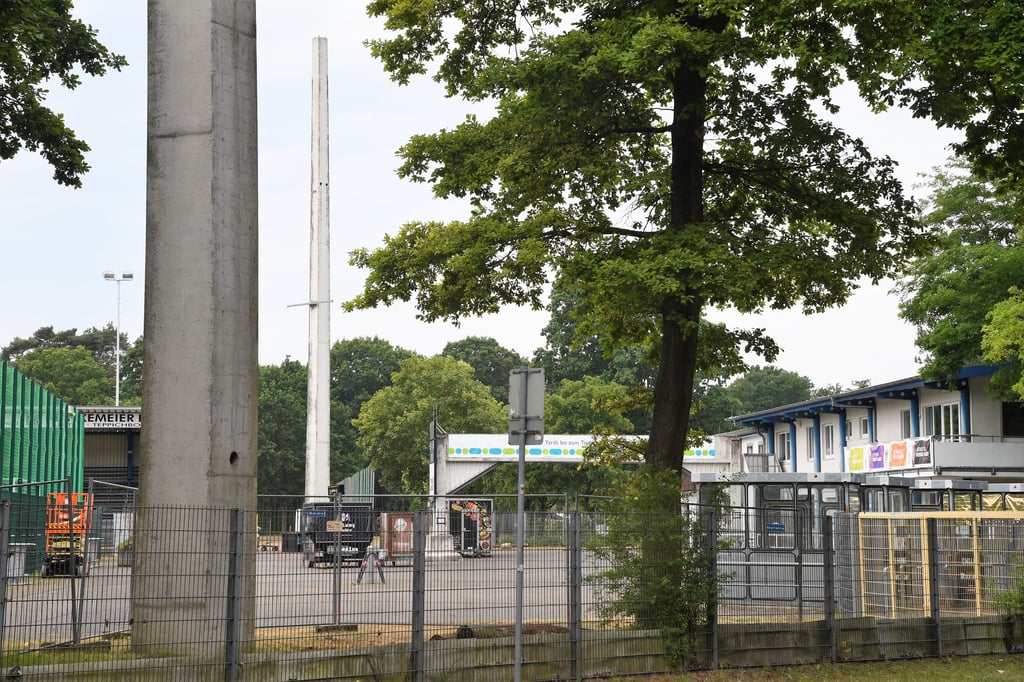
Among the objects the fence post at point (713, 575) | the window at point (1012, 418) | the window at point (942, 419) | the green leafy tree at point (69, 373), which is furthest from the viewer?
the green leafy tree at point (69, 373)

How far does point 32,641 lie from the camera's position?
36.3 feet

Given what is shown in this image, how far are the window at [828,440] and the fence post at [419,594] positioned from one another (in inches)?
2075

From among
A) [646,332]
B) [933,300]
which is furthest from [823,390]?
[646,332]

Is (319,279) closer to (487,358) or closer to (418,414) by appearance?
(418,414)

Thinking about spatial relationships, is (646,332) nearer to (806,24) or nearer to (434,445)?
(806,24)

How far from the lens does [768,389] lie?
A: 143250 mm

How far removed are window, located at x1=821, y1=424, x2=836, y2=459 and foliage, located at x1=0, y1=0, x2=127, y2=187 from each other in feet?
152

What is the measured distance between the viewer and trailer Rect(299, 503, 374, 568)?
1316 centimetres

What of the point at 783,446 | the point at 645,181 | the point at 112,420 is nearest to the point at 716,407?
the point at 783,446

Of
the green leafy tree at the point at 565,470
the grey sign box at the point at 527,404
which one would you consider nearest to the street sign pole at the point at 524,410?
the grey sign box at the point at 527,404

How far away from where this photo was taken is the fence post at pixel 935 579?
17859 mm

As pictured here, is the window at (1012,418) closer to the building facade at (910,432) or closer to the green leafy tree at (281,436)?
the building facade at (910,432)

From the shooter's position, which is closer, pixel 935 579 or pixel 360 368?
pixel 935 579

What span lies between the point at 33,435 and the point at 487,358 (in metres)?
89.2
